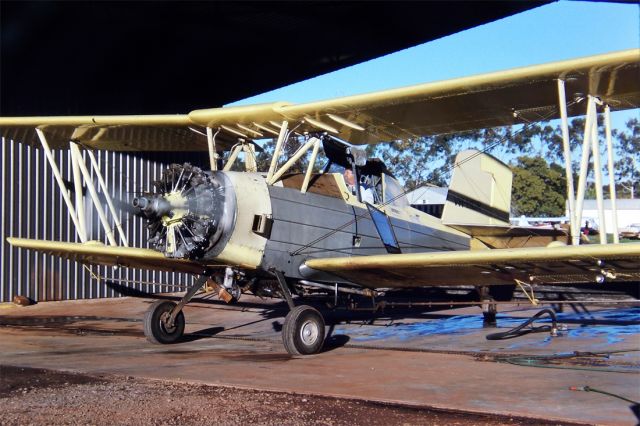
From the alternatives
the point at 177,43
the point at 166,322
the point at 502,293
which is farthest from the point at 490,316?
the point at 177,43

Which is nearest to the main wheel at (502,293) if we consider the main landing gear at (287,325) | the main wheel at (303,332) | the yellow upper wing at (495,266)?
the yellow upper wing at (495,266)

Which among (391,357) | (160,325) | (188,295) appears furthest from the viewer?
(160,325)

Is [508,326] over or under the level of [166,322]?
under

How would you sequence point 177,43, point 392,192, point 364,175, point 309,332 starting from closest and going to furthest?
point 309,332
point 364,175
point 392,192
point 177,43

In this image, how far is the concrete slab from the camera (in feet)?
18.1

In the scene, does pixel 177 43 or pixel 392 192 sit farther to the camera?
pixel 177 43

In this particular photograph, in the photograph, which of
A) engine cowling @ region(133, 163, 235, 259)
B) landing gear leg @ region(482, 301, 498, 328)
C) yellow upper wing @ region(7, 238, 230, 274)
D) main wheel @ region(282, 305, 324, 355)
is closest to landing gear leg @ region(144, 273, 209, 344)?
yellow upper wing @ region(7, 238, 230, 274)

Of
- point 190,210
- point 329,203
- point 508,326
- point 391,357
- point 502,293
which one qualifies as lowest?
point 391,357

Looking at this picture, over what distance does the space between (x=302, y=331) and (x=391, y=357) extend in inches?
44.1

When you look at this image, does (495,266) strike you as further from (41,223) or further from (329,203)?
(41,223)

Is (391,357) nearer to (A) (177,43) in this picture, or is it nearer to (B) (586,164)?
(B) (586,164)

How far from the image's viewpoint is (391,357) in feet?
26.5

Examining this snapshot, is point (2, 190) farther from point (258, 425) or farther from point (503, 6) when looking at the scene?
point (258, 425)

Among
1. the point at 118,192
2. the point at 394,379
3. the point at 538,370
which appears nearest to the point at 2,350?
the point at 394,379
